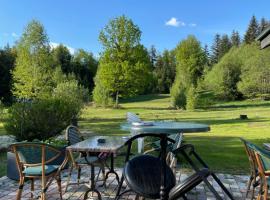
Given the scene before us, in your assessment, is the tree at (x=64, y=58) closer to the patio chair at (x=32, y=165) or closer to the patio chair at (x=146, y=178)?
the patio chair at (x=32, y=165)

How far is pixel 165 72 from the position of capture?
48.6 m

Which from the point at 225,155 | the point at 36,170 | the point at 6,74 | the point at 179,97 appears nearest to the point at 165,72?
the point at 179,97

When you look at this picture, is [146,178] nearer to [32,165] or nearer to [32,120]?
[32,165]

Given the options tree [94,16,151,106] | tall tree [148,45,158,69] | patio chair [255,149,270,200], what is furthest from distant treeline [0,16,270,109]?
patio chair [255,149,270,200]

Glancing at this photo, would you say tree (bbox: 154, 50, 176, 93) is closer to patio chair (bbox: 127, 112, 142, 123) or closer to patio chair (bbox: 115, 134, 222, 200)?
patio chair (bbox: 127, 112, 142, 123)

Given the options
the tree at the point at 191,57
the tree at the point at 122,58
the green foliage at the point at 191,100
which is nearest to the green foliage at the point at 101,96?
the tree at the point at 122,58

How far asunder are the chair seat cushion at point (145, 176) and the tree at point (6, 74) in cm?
3011

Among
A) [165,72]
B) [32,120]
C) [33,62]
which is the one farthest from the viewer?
[165,72]

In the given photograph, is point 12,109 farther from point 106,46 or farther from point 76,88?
point 106,46

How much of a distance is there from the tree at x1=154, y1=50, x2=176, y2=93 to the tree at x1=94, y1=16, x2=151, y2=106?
18.0 metres

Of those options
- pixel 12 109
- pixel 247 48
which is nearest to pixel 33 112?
pixel 12 109

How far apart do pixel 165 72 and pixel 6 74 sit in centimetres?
2325

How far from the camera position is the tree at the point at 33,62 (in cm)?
2408

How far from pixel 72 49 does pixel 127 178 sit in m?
47.9
